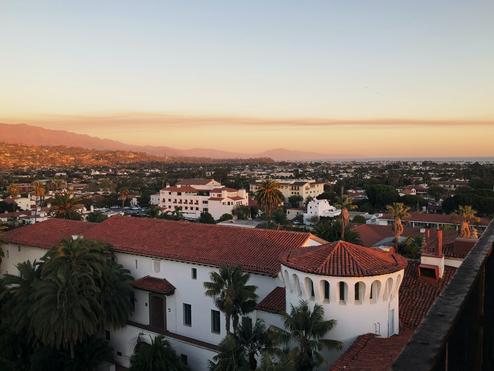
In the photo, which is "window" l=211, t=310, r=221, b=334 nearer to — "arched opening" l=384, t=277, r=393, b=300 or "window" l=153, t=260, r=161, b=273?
"window" l=153, t=260, r=161, b=273

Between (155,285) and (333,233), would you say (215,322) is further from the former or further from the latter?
(333,233)

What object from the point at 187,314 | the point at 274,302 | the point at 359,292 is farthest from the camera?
the point at 187,314

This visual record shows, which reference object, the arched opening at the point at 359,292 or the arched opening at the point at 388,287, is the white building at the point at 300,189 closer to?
the arched opening at the point at 388,287

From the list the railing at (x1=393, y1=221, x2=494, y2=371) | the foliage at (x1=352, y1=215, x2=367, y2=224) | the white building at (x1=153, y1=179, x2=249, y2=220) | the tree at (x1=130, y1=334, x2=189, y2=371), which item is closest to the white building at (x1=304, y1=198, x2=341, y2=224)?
the foliage at (x1=352, y1=215, x2=367, y2=224)

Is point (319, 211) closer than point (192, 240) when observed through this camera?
No

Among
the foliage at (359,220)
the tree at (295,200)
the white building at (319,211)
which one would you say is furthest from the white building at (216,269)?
the tree at (295,200)

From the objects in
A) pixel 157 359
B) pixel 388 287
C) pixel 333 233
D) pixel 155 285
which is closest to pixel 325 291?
pixel 388 287

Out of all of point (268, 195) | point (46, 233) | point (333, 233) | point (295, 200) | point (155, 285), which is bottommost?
point (295, 200)

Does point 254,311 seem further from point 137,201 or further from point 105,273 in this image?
point 137,201
